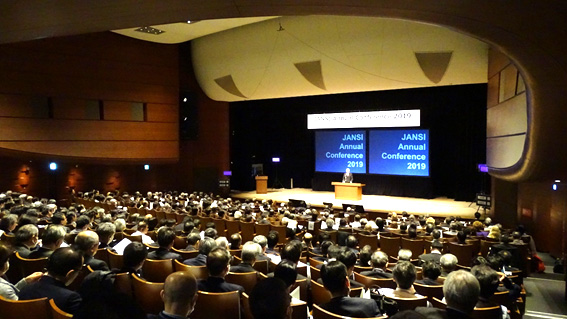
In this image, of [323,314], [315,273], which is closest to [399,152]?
[315,273]

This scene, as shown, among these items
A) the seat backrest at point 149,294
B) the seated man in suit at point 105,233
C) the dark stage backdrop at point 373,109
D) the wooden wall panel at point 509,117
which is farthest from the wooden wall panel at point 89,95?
the wooden wall panel at point 509,117

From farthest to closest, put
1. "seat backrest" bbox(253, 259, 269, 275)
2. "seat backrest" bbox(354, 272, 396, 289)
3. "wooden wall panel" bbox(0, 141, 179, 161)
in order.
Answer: "wooden wall panel" bbox(0, 141, 179, 161)
"seat backrest" bbox(253, 259, 269, 275)
"seat backrest" bbox(354, 272, 396, 289)

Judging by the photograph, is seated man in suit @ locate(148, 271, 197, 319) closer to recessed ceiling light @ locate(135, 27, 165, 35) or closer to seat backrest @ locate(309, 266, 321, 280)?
seat backrest @ locate(309, 266, 321, 280)

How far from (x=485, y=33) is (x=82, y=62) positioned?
12.8 m

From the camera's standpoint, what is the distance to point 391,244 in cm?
708

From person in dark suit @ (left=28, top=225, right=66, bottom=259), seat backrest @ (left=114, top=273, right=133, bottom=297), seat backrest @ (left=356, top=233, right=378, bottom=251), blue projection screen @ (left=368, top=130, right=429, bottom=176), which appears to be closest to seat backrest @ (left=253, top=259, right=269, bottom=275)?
seat backrest @ (left=114, top=273, right=133, bottom=297)

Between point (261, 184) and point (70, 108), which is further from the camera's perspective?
point (261, 184)

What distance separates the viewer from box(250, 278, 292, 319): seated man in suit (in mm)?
2086

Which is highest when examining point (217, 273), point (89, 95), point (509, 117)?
point (89, 95)

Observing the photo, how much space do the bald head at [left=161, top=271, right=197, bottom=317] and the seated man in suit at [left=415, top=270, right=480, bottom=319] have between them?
4.54ft

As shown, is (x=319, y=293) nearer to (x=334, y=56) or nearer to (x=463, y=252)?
(x=463, y=252)

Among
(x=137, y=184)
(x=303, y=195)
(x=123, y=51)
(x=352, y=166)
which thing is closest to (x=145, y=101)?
(x=123, y=51)

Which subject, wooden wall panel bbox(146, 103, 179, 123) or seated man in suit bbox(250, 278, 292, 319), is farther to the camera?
wooden wall panel bbox(146, 103, 179, 123)

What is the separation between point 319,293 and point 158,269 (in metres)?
1.75
